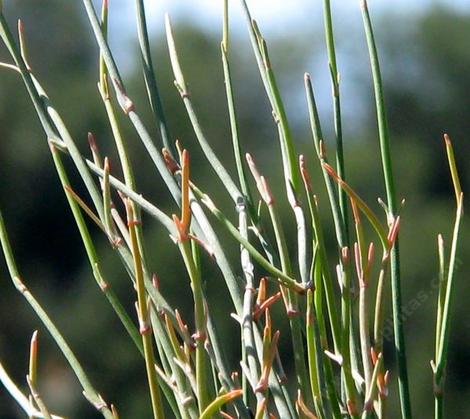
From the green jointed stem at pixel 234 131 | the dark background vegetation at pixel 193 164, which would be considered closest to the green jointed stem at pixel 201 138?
the green jointed stem at pixel 234 131

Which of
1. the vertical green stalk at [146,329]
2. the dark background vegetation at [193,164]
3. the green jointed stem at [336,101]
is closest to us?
the vertical green stalk at [146,329]

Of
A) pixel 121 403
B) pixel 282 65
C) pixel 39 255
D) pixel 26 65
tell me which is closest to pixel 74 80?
pixel 39 255

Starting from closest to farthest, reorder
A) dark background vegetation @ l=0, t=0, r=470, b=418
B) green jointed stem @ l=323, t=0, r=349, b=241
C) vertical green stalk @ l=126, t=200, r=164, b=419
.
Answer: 1. vertical green stalk @ l=126, t=200, r=164, b=419
2. green jointed stem @ l=323, t=0, r=349, b=241
3. dark background vegetation @ l=0, t=0, r=470, b=418

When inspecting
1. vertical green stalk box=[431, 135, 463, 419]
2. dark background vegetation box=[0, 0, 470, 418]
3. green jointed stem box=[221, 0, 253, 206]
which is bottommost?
dark background vegetation box=[0, 0, 470, 418]

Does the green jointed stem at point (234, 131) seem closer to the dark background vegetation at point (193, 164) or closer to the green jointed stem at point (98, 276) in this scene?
the green jointed stem at point (98, 276)

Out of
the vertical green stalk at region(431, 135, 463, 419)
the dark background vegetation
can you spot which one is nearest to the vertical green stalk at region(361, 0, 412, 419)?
the vertical green stalk at region(431, 135, 463, 419)

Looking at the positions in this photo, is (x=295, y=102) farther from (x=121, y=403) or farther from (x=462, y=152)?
(x=121, y=403)

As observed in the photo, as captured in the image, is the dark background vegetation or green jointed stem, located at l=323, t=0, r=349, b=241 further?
the dark background vegetation

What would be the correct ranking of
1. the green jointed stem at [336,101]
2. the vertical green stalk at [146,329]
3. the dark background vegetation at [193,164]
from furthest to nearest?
1. the dark background vegetation at [193,164]
2. the green jointed stem at [336,101]
3. the vertical green stalk at [146,329]

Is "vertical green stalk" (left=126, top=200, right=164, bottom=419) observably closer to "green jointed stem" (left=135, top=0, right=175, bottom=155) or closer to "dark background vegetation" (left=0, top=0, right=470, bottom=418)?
"green jointed stem" (left=135, top=0, right=175, bottom=155)
